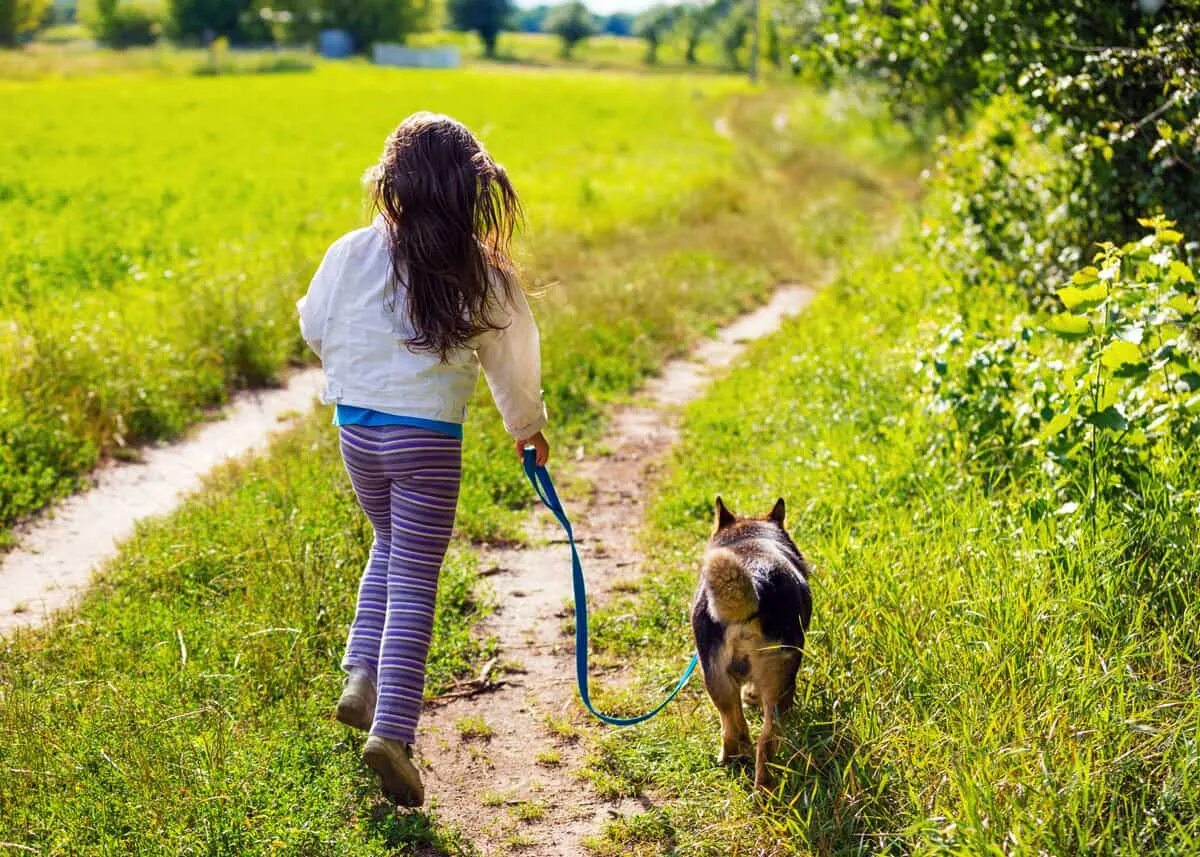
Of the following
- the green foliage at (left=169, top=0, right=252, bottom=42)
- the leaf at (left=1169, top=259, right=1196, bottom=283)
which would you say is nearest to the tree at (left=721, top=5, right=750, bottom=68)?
the green foliage at (left=169, top=0, right=252, bottom=42)

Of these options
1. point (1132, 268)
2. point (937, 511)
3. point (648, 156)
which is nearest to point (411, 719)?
point (937, 511)

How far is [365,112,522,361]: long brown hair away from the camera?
13.1ft

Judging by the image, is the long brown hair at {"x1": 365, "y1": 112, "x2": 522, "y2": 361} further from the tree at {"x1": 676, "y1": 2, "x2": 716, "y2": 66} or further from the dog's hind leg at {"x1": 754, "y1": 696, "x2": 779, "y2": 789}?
the tree at {"x1": 676, "y1": 2, "x2": 716, "y2": 66}

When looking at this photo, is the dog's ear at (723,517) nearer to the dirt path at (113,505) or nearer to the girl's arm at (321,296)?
the girl's arm at (321,296)

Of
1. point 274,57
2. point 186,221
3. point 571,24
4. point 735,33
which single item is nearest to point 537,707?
point 186,221

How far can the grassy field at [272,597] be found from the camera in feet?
12.6

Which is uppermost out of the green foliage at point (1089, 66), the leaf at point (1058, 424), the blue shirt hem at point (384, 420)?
the green foliage at point (1089, 66)

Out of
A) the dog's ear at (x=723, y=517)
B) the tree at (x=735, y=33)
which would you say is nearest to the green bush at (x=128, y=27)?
the tree at (x=735, y=33)

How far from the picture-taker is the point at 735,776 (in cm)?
419

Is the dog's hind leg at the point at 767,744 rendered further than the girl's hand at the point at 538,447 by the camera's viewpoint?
No

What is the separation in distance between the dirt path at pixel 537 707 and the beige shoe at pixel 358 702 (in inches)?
14.6

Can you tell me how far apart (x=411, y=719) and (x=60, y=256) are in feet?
37.1

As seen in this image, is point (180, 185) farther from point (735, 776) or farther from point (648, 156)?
point (735, 776)

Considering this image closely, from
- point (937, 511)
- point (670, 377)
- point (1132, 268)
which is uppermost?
point (1132, 268)
